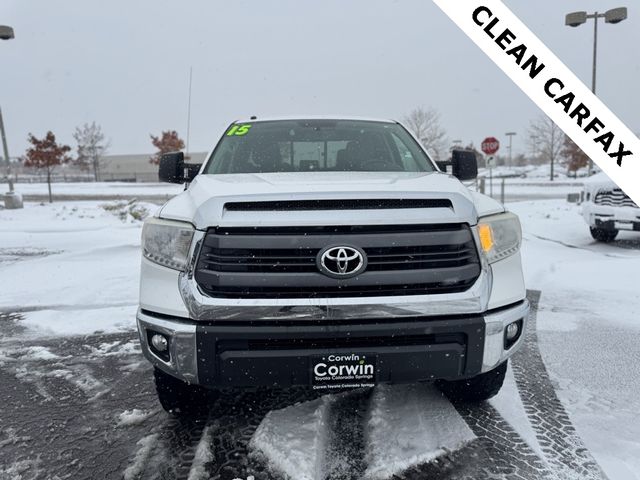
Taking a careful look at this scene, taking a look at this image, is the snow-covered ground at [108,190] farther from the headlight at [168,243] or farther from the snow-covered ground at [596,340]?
the headlight at [168,243]

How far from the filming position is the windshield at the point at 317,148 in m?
3.59

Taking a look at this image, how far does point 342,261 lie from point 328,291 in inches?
5.8

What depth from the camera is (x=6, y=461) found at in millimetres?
2422

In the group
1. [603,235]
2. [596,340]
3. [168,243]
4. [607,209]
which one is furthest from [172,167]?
[603,235]

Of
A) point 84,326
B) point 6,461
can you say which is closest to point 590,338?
point 6,461

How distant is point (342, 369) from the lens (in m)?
2.19

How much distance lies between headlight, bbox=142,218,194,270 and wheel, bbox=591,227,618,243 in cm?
873

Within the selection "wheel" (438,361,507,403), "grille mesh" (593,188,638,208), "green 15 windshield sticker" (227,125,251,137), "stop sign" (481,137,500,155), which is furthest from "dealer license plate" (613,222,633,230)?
"stop sign" (481,137,500,155)

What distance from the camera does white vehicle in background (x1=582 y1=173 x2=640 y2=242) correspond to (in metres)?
8.38

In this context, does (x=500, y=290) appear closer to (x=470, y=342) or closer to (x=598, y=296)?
(x=470, y=342)

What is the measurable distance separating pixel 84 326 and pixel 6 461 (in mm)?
2183

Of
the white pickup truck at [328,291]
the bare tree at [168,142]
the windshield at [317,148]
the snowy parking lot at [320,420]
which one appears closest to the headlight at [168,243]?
the white pickup truck at [328,291]

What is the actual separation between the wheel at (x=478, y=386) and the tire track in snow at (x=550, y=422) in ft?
0.82

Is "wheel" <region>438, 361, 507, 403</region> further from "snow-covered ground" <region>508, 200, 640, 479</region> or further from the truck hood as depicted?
the truck hood
